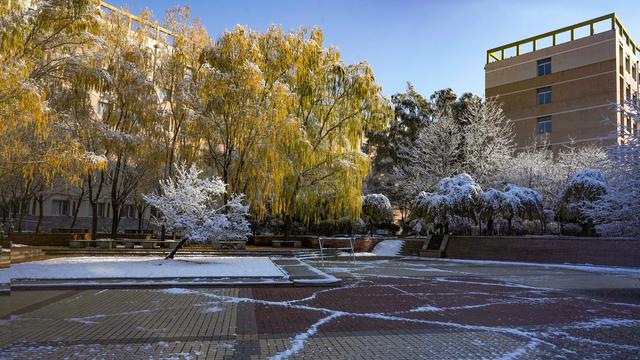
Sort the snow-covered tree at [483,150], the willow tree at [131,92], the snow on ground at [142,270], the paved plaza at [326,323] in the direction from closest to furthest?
1. the paved plaza at [326,323]
2. the snow on ground at [142,270]
3. the willow tree at [131,92]
4. the snow-covered tree at [483,150]

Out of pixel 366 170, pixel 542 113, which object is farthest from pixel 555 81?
pixel 366 170

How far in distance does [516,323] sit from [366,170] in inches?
800

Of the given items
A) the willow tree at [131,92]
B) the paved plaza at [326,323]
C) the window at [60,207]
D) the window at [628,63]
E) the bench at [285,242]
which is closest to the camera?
the paved plaza at [326,323]

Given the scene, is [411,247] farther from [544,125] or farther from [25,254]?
[544,125]

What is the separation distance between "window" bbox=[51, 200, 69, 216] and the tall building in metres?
42.6

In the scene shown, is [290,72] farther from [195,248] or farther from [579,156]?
[579,156]

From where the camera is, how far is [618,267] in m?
21.0

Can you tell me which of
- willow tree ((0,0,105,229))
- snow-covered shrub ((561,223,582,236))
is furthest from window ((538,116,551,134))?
willow tree ((0,0,105,229))

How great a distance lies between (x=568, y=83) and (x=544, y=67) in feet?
11.5

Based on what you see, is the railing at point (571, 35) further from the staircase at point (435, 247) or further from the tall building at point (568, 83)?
the staircase at point (435, 247)

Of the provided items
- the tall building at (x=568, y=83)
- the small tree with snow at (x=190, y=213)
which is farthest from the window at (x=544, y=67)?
the small tree with snow at (x=190, y=213)

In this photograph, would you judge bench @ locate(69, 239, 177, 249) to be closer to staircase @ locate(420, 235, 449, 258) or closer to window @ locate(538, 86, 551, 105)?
staircase @ locate(420, 235, 449, 258)

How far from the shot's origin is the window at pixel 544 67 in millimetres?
54331

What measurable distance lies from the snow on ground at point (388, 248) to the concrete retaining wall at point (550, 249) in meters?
3.35
